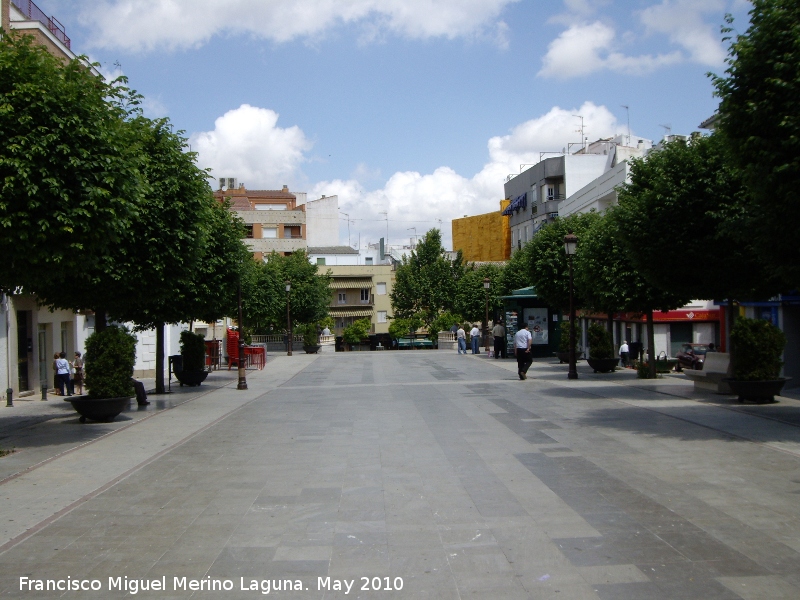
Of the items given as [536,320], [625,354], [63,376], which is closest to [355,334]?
[536,320]

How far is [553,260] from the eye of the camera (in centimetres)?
3209

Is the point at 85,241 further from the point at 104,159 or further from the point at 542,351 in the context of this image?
the point at 542,351

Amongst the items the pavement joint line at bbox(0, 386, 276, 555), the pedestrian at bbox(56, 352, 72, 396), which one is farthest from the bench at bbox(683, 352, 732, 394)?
the pedestrian at bbox(56, 352, 72, 396)

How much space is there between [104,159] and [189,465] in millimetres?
4944

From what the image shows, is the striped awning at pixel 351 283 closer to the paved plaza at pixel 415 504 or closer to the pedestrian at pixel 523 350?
the pedestrian at pixel 523 350

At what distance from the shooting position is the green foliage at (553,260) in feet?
105

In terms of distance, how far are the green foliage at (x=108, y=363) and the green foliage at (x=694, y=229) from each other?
11201 mm

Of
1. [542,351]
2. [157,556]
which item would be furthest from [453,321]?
[157,556]

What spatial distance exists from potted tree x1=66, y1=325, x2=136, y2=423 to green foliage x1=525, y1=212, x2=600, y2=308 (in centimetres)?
2021

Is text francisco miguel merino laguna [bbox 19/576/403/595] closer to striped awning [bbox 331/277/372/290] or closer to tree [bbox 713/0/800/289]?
tree [bbox 713/0/800/289]

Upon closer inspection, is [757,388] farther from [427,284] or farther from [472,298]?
[427,284]

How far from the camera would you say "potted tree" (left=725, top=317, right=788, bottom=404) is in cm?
1519

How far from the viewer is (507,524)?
719 centimetres

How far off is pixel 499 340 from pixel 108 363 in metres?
23.8
